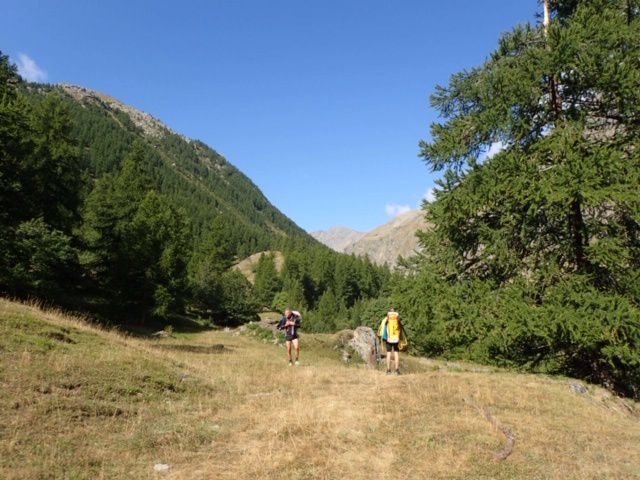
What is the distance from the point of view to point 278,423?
8.29m

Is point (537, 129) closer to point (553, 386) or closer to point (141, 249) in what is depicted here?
point (553, 386)

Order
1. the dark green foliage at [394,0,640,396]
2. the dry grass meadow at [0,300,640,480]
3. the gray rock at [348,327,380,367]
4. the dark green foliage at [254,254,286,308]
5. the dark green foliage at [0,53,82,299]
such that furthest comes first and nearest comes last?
the dark green foliage at [254,254,286,308] < the gray rock at [348,327,380,367] < the dark green foliage at [0,53,82,299] < the dark green foliage at [394,0,640,396] < the dry grass meadow at [0,300,640,480]

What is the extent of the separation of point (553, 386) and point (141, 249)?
1240 inches

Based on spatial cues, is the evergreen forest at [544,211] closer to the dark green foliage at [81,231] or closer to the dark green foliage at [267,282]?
the dark green foliage at [81,231]

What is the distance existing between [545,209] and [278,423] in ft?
28.6

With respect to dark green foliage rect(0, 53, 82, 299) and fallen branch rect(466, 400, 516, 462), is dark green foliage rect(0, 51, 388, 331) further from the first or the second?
fallen branch rect(466, 400, 516, 462)

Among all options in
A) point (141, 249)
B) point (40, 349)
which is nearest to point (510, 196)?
point (40, 349)

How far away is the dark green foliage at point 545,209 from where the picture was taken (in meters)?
9.83

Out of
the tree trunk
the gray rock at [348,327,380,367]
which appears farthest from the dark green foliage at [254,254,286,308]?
the tree trunk

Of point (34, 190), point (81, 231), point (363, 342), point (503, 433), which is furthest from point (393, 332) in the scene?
point (81, 231)

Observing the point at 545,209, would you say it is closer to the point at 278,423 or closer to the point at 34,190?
the point at 278,423

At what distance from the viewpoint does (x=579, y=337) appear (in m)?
9.65

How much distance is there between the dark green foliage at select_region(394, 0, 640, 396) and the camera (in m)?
9.83

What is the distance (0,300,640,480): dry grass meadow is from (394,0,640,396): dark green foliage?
1.61m
